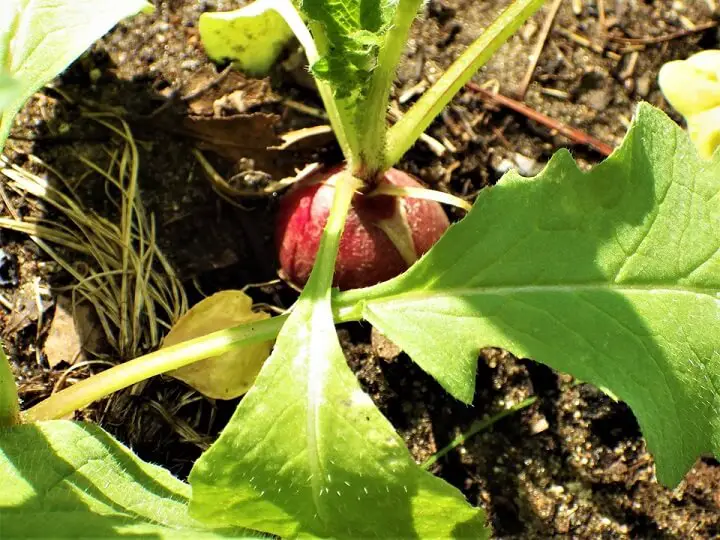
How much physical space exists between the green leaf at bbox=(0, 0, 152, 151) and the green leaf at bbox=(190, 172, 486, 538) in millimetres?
653

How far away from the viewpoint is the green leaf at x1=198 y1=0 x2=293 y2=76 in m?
1.74

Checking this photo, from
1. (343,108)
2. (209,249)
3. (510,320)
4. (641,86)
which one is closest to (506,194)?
(510,320)

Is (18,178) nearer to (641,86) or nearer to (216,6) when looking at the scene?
(216,6)

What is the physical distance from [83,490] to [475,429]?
0.87 m

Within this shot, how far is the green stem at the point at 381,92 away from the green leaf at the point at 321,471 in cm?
45

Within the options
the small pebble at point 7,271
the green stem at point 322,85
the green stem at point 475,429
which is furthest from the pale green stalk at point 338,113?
the small pebble at point 7,271

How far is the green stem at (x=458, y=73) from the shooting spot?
4.98ft

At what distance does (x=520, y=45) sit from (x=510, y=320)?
1042mm

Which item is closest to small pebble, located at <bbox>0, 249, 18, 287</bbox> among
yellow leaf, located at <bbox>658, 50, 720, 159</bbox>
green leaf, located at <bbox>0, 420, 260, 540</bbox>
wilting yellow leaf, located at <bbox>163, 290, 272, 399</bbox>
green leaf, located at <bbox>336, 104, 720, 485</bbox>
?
wilting yellow leaf, located at <bbox>163, 290, 272, 399</bbox>

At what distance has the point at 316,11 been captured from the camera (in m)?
1.23

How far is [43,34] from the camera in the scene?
1.37 m

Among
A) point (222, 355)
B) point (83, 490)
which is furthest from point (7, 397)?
point (222, 355)

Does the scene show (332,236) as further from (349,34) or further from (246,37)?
(246,37)

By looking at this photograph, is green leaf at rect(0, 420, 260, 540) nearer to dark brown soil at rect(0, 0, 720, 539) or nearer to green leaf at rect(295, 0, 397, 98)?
dark brown soil at rect(0, 0, 720, 539)
